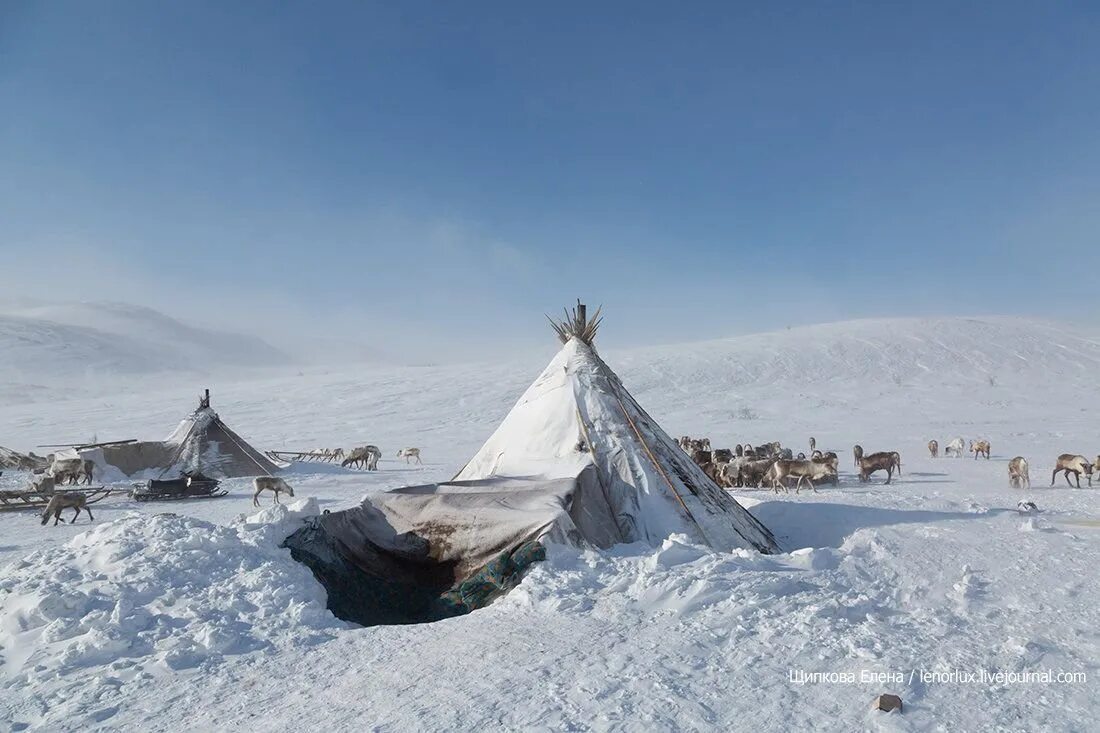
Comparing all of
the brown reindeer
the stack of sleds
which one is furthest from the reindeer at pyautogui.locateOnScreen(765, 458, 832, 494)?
the stack of sleds

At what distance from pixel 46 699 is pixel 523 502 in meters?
4.09

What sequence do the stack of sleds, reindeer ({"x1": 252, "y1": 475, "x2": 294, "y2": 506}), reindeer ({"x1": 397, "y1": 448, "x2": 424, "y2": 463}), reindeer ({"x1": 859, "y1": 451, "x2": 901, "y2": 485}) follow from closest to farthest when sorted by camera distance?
reindeer ({"x1": 252, "y1": 475, "x2": 294, "y2": 506})
the stack of sleds
reindeer ({"x1": 859, "y1": 451, "x2": 901, "y2": 485})
reindeer ({"x1": 397, "y1": 448, "x2": 424, "y2": 463})

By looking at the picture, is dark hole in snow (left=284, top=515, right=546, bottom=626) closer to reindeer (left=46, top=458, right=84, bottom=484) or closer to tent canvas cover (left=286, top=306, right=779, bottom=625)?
tent canvas cover (left=286, top=306, right=779, bottom=625)

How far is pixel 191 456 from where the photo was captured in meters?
18.1

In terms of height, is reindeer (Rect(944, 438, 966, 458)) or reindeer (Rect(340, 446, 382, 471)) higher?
reindeer (Rect(944, 438, 966, 458))

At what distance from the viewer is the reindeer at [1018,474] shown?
14.1 meters

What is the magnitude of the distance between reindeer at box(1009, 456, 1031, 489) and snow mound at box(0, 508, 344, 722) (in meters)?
14.1

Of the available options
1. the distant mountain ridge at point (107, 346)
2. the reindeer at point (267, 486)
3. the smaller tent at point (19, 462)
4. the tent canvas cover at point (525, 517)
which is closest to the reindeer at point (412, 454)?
A: the reindeer at point (267, 486)

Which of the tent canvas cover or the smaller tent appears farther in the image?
the smaller tent

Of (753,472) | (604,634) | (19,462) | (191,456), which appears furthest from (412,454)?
(604,634)

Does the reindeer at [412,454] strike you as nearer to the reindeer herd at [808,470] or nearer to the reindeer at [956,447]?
the reindeer herd at [808,470]

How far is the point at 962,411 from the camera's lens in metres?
35.1

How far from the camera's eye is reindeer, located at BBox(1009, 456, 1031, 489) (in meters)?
14.1

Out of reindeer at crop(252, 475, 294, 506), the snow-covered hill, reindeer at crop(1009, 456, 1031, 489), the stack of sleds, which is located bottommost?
the stack of sleds
